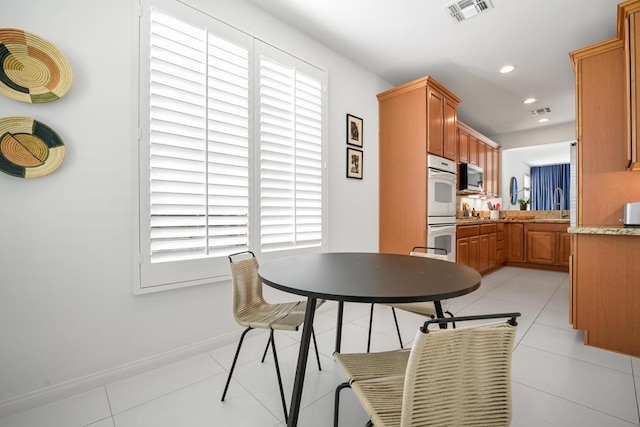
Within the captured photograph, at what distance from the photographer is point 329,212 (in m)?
2.90

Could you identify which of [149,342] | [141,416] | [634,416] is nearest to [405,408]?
[141,416]

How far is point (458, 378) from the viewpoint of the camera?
0.69m

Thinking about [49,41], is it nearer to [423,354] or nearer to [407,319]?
[423,354]

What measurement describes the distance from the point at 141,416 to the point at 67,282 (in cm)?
81

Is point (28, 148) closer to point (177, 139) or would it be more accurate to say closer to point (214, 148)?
point (177, 139)

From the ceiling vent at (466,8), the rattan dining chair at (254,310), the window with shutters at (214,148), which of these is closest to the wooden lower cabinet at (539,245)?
the ceiling vent at (466,8)

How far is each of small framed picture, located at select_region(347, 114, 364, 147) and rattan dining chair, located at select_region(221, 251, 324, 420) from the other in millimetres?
1960

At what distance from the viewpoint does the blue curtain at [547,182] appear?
26.2ft

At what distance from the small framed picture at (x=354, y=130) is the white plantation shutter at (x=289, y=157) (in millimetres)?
469

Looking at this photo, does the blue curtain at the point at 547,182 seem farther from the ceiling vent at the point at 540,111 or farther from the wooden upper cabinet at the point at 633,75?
the wooden upper cabinet at the point at 633,75

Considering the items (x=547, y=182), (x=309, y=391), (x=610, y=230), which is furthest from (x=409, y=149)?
(x=547, y=182)

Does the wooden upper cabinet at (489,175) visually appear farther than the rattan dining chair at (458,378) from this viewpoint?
Yes

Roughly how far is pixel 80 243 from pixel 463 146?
4906mm

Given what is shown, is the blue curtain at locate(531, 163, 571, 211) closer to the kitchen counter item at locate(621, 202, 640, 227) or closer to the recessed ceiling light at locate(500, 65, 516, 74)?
the recessed ceiling light at locate(500, 65, 516, 74)
